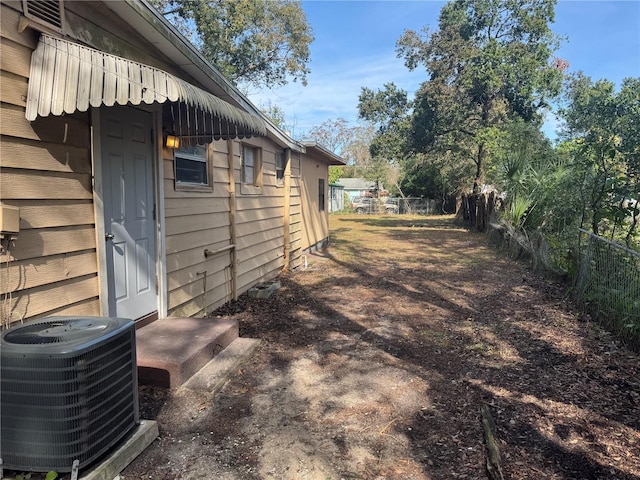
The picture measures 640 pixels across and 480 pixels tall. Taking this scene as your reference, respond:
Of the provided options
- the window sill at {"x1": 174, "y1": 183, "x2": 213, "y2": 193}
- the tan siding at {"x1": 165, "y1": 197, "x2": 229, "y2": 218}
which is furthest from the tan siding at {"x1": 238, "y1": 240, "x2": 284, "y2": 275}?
the window sill at {"x1": 174, "y1": 183, "x2": 213, "y2": 193}

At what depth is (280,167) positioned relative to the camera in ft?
29.6

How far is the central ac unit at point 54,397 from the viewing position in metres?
1.91

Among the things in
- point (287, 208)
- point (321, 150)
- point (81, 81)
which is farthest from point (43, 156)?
point (321, 150)

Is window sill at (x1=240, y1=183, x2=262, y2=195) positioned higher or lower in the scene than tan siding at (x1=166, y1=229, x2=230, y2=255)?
higher

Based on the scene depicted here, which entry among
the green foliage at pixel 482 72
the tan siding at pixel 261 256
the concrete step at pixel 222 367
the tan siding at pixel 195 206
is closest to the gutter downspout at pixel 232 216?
the tan siding at pixel 195 206

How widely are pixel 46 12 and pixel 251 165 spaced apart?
4659 millimetres

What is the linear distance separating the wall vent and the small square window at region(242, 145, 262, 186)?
4.08 metres

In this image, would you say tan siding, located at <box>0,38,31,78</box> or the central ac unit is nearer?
the central ac unit

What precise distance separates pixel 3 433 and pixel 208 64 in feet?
12.5

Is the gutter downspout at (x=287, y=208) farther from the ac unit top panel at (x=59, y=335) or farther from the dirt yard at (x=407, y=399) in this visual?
the ac unit top panel at (x=59, y=335)

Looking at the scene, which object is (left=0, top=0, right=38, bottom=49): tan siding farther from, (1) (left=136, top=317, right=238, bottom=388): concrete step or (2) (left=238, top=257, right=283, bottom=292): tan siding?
(2) (left=238, top=257, right=283, bottom=292): tan siding

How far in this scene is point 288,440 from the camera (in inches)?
109

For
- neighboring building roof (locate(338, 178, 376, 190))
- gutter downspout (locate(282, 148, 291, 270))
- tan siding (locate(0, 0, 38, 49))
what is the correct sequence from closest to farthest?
tan siding (locate(0, 0, 38, 49)) → gutter downspout (locate(282, 148, 291, 270)) → neighboring building roof (locate(338, 178, 376, 190))

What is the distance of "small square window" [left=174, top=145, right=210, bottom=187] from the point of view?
4879 mm
